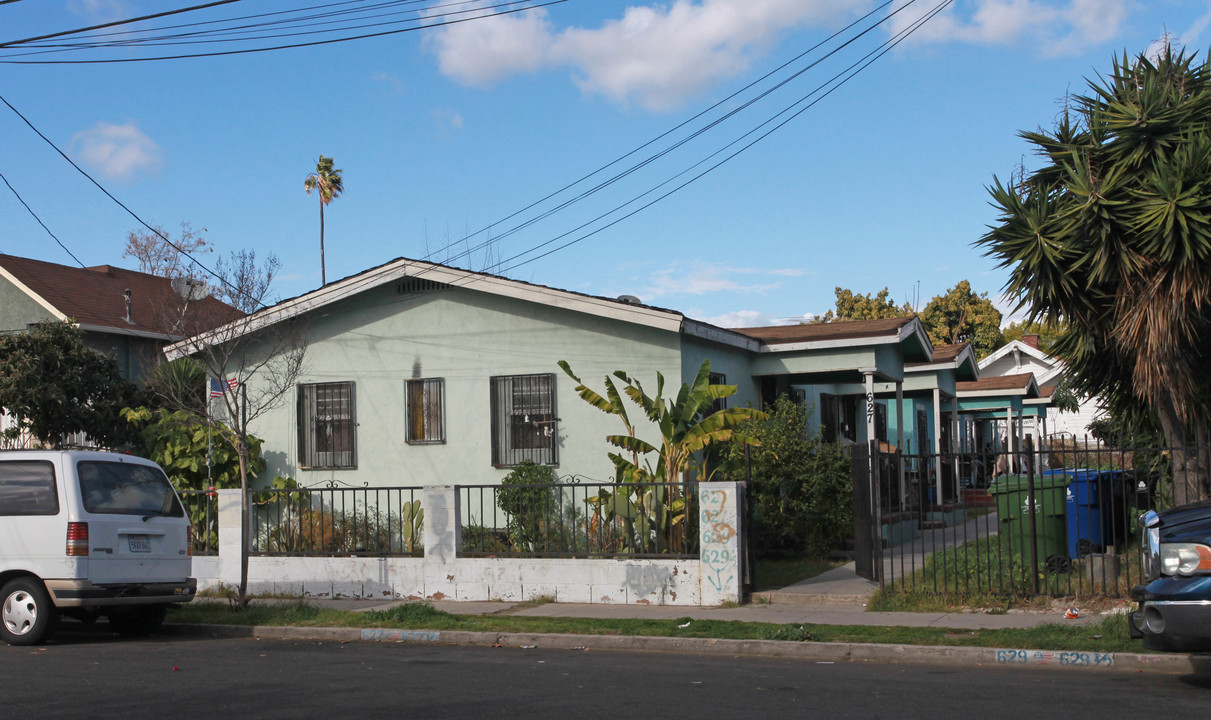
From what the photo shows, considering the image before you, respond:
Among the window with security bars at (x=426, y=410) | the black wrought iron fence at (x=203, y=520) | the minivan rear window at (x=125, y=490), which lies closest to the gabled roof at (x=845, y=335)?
the window with security bars at (x=426, y=410)

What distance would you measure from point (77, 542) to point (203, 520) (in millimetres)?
4950

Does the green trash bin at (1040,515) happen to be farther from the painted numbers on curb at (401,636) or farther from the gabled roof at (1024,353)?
the gabled roof at (1024,353)

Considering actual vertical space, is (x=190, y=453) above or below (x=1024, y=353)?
below

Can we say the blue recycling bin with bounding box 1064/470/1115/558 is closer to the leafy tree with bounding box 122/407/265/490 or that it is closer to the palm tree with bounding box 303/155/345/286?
the leafy tree with bounding box 122/407/265/490

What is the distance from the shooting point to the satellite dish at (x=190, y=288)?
16469 mm

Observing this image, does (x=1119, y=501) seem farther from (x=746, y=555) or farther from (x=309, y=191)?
(x=309, y=191)

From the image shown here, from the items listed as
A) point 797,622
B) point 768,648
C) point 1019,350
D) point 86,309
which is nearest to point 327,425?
point 86,309

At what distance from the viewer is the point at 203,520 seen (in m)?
15.7

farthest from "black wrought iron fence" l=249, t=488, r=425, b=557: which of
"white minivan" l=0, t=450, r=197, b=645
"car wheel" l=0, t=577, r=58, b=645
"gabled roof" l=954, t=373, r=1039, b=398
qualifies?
"gabled roof" l=954, t=373, r=1039, b=398

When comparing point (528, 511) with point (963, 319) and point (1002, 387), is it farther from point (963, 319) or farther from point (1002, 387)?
point (963, 319)

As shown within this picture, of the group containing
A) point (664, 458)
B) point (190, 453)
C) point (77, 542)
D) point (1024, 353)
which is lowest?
point (77, 542)

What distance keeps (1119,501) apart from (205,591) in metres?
12.3

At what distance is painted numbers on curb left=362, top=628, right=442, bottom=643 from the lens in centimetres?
1112

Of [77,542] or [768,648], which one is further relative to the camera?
[77,542]
